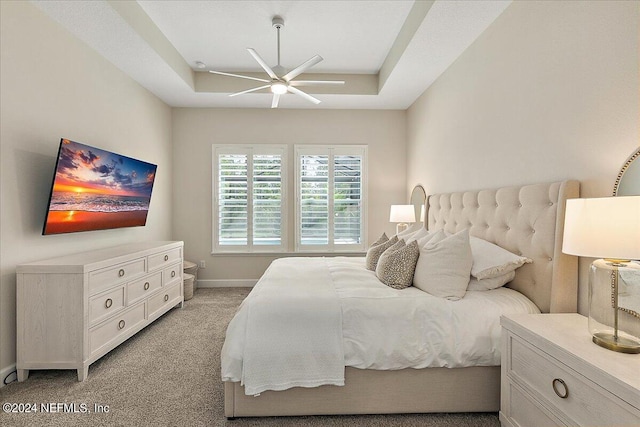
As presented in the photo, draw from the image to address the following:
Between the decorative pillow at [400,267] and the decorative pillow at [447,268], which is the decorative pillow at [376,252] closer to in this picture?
the decorative pillow at [400,267]

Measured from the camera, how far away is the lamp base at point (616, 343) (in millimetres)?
1173

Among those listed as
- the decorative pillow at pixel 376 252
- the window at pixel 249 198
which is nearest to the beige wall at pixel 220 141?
the window at pixel 249 198

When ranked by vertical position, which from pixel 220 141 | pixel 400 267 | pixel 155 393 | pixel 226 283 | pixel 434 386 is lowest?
pixel 155 393

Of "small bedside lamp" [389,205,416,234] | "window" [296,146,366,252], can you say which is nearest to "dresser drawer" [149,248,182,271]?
"window" [296,146,366,252]

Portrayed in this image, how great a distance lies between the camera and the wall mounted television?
2.33m

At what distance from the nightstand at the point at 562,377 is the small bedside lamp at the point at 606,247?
8 cm

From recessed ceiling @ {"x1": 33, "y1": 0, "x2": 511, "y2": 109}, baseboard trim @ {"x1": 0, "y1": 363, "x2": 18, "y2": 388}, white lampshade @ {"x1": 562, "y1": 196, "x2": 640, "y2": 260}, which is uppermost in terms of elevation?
recessed ceiling @ {"x1": 33, "y1": 0, "x2": 511, "y2": 109}

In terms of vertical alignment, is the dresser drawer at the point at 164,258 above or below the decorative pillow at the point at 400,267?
below

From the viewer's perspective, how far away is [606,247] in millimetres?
1142

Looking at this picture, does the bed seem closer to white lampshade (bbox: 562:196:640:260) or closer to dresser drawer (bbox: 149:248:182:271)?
white lampshade (bbox: 562:196:640:260)

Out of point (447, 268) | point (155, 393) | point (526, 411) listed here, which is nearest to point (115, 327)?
point (155, 393)

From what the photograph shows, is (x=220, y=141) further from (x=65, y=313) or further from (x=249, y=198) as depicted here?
(x=65, y=313)

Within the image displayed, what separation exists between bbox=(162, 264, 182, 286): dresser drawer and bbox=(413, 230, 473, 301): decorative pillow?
269cm

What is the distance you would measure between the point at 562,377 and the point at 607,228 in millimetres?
634
